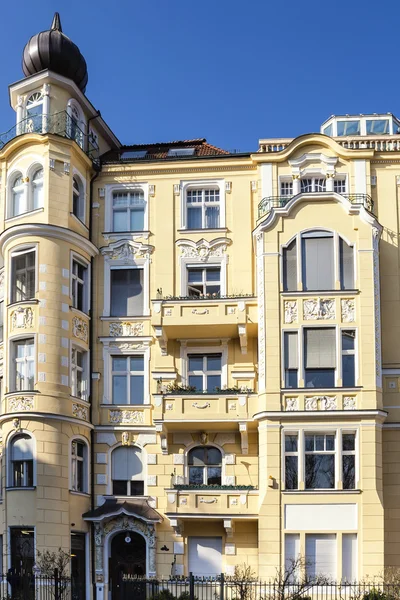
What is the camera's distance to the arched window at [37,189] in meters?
41.4

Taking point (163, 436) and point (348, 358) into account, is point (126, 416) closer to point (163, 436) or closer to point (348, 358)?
point (163, 436)

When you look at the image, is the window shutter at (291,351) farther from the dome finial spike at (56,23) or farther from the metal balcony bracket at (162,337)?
the dome finial spike at (56,23)

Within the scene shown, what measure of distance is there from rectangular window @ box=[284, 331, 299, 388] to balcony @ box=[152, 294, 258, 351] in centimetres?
176

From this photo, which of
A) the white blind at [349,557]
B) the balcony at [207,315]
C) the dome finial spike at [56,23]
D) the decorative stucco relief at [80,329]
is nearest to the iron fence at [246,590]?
the white blind at [349,557]

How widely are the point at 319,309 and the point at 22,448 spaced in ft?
38.4

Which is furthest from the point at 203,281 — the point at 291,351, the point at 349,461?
the point at 349,461

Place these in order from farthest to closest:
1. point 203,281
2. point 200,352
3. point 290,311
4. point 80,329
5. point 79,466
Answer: point 203,281 < point 200,352 < point 80,329 < point 79,466 < point 290,311

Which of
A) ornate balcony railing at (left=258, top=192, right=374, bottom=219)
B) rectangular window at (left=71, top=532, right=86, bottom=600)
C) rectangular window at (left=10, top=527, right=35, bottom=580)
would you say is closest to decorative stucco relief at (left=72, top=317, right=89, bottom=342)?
rectangular window at (left=71, top=532, right=86, bottom=600)

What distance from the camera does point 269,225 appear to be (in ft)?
132

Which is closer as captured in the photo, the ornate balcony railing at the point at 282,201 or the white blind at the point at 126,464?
the white blind at the point at 126,464

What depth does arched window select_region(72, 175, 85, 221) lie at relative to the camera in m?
42.4

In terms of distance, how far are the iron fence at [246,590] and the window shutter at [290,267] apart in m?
10.5

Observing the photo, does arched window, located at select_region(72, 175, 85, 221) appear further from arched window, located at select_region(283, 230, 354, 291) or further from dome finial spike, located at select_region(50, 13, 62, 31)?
arched window, located at select_region(283, 230, 354, 291)

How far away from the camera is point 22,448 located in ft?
128
